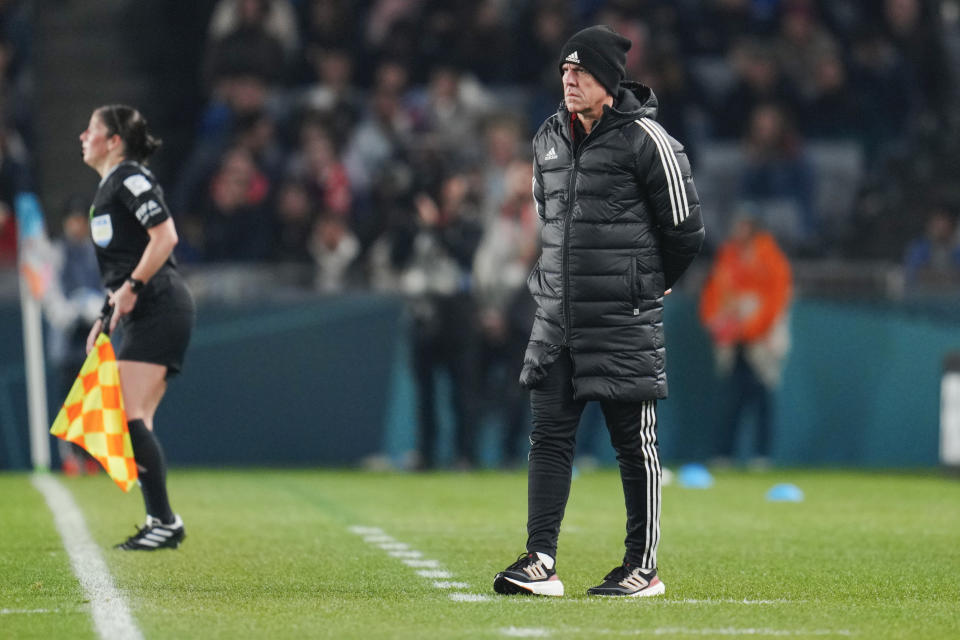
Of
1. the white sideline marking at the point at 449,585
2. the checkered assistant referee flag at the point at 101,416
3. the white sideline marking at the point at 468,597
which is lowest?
the white sideline marking at the point at 449,585

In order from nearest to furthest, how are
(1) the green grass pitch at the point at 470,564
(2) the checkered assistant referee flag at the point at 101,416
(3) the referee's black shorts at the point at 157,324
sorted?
(1) the green grass pitch at the point at 470,564 → (2) the checkered assistant referee flag at the point at 101,416 → (3) the referee's black shorts at the point at 157,324

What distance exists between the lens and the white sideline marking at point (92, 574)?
5648 millimetres

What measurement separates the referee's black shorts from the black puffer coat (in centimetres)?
226

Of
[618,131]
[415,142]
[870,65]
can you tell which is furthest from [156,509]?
[870,65]

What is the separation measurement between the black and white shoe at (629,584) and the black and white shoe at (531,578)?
164 millimetres

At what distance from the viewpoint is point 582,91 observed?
6.45 meters

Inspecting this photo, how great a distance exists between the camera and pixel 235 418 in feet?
49.9

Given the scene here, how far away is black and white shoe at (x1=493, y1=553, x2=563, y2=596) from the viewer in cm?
644

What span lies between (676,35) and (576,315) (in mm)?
14116

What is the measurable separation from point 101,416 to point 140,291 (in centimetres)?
58

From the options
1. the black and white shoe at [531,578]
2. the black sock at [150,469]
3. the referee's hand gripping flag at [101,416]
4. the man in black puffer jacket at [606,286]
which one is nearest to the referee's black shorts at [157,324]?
the referee's hand gripping flag at [101,416]

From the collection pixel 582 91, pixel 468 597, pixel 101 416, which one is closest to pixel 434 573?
pixel 468 597

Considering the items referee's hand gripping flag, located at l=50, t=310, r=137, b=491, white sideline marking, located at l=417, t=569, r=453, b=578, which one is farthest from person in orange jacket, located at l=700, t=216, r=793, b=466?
white sideline marking, located at l=417, t=569, r=453, b=578

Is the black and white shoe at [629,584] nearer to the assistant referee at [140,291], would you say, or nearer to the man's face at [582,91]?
the man's face at [582,91]
